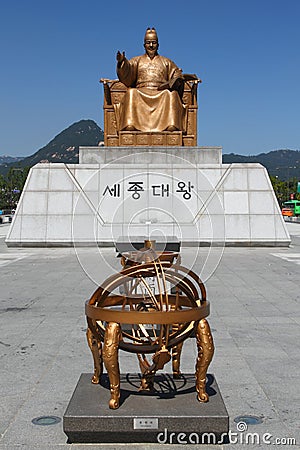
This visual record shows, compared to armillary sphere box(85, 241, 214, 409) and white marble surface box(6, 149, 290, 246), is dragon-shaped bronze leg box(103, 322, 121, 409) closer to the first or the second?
armillary sphere box(85, 241, 214, 409)

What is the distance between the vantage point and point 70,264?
11.7 m

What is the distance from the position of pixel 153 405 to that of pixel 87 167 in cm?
1287

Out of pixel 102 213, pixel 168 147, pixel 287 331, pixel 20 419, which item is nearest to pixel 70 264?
pixel 102 213

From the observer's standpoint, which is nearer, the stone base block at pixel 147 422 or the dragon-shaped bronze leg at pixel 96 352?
the stone base block at pixel 147 422

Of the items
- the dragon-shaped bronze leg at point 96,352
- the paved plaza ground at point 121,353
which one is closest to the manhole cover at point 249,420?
the paved plaza ground at point 121,353

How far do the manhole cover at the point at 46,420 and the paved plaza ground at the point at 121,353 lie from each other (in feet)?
0.15

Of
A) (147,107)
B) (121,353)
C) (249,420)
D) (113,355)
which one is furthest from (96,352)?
(147,107)

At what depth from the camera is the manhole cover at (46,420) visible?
133 inches

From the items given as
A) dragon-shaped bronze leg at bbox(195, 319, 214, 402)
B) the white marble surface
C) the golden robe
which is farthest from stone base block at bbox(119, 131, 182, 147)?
dragon-shaped bronze leg at bbox(195, 319, 214, 402)

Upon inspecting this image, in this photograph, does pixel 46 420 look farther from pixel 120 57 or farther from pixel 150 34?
pixel 150 34

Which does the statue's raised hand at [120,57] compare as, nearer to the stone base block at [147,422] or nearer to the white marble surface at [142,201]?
the white marble surface at [142,201]

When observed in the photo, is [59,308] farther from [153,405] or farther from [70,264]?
[70,264]

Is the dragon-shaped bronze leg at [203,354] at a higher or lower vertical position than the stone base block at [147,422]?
higher

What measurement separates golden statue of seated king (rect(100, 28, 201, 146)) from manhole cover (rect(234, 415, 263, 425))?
12850mm
